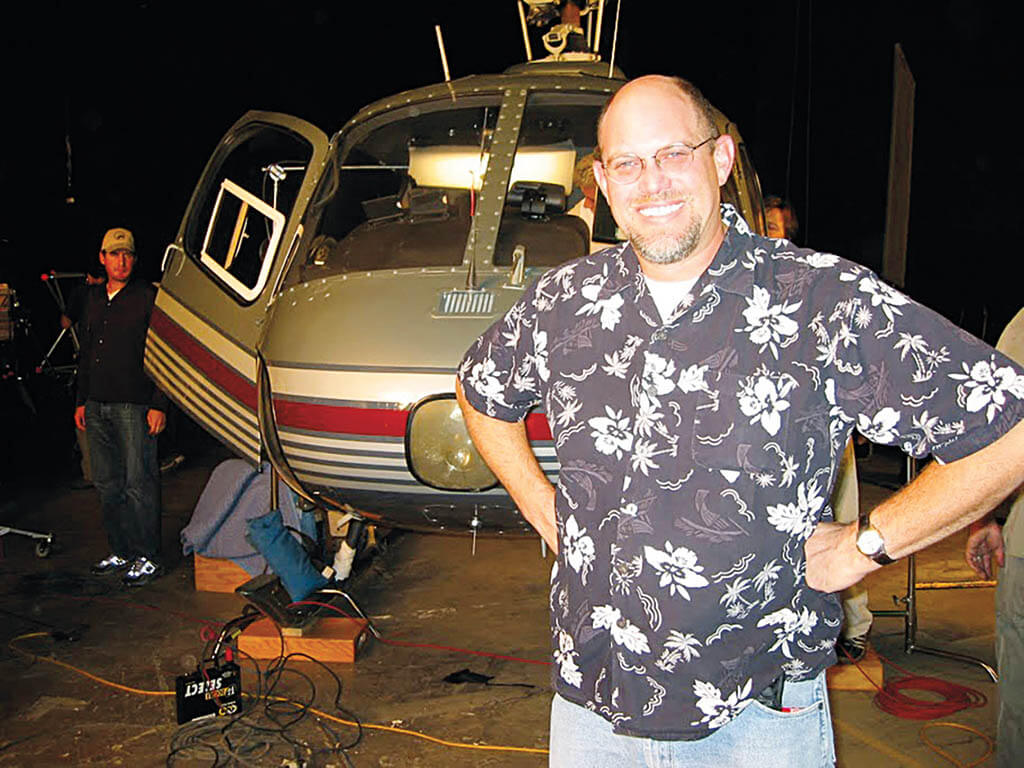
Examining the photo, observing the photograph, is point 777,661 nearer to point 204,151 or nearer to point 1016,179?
point 1016,179

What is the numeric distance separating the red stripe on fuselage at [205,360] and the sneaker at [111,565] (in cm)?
181

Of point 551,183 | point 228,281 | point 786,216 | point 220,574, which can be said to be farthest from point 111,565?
point 786,216

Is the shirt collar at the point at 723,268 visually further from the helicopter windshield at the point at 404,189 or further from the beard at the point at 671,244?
the helicopter windshield at the point at 404,189

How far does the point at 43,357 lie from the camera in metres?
14.4

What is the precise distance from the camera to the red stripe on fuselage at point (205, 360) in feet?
14.9

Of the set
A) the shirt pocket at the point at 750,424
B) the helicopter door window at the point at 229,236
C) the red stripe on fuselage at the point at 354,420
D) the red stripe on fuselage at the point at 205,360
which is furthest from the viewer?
the helicopter door window at the point at 229,236

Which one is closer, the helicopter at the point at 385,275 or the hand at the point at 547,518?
the hand at the point at 547,518

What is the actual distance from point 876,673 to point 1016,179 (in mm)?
6983

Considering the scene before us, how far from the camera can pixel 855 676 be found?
177 inches

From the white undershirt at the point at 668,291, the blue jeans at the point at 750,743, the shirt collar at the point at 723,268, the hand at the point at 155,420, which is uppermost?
the shirt collar at the point at 723,268

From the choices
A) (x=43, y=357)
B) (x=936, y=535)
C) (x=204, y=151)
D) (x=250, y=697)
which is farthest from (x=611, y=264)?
(x=43, y=357)

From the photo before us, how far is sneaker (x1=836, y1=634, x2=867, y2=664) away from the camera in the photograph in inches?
180

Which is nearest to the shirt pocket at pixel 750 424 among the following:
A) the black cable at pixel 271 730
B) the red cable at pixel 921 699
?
the black cable at pixel 271 730

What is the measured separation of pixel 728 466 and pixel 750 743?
19.9 inches
